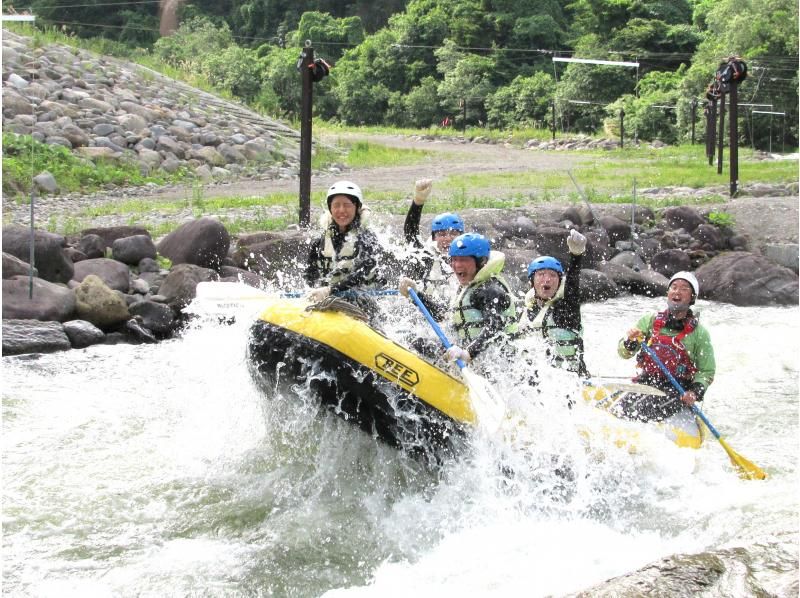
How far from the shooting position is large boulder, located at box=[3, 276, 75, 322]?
31.4 feet

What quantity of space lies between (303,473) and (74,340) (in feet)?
13.4

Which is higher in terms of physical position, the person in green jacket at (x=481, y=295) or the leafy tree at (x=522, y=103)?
the leafy tree at (x=522, y=103)

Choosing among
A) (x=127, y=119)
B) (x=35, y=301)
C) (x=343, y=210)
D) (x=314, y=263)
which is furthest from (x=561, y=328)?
(x=127, y=119)

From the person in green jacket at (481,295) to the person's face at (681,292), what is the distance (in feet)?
4.46

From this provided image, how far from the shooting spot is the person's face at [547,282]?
627 cm

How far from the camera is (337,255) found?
6.54 meters

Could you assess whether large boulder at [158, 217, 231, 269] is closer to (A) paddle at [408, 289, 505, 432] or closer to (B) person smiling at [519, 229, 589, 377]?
(B) person smiling at [519, 229, 589, 377]

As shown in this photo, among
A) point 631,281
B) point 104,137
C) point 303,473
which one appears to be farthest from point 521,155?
point 303,473

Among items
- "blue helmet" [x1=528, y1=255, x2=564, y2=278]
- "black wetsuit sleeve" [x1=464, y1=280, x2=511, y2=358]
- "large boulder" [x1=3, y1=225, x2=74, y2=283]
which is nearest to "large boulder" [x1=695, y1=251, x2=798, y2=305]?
"blue helmet" [x1=528, y1=255, x2=564, y2=278]

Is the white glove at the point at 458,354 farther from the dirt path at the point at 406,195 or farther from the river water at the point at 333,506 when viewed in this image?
the dirt path at the point at 406,195

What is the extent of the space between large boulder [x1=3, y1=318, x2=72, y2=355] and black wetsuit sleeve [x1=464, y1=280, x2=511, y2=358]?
5.15 m

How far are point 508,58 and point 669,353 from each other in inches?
1458

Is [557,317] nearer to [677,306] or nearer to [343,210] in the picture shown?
[677,306]

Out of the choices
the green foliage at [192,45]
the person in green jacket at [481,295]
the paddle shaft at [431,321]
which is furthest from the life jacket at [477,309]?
the green foliage at [192,45]
